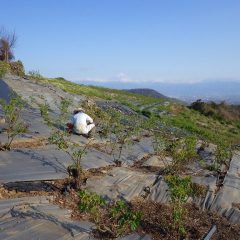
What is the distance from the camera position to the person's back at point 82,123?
389 inches

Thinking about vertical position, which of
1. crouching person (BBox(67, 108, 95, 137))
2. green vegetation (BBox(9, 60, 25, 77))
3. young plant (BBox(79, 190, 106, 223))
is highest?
green vegetation (BBox(9, 60, 25, 77))

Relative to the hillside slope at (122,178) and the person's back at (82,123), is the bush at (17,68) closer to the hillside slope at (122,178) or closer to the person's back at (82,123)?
the hillside slope at (122,178)

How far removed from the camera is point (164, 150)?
925 centimetres

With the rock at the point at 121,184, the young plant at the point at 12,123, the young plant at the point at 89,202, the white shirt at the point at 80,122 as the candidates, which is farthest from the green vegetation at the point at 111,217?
the white shirt at the point at 80,122

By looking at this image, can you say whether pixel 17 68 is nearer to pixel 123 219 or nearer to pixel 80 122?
pixel 80 122

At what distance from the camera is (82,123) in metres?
9.91

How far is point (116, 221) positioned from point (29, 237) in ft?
3.66

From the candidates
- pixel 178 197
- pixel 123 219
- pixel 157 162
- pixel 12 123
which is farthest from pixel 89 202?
pixel 12 123

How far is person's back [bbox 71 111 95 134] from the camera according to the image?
9.88 metres

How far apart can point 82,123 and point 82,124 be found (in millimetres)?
24

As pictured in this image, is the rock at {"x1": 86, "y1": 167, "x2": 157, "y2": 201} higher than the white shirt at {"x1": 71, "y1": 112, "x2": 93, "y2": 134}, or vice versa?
the white shirt at {"x1": 71, "y1": 112, "x2": 93, "y2": 134}

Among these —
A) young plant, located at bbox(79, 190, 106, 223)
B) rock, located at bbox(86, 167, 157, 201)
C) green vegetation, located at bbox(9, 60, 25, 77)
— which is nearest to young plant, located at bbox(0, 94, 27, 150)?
rock, located at bbox(86, 167, 157, 201)

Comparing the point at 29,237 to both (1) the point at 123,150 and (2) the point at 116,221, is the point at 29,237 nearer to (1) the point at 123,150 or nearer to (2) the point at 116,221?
(2) the point at 116,221

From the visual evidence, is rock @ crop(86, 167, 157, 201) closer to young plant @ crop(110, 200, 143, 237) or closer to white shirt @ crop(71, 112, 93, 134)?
young plant @ crop(110, 200, 143, 237)
